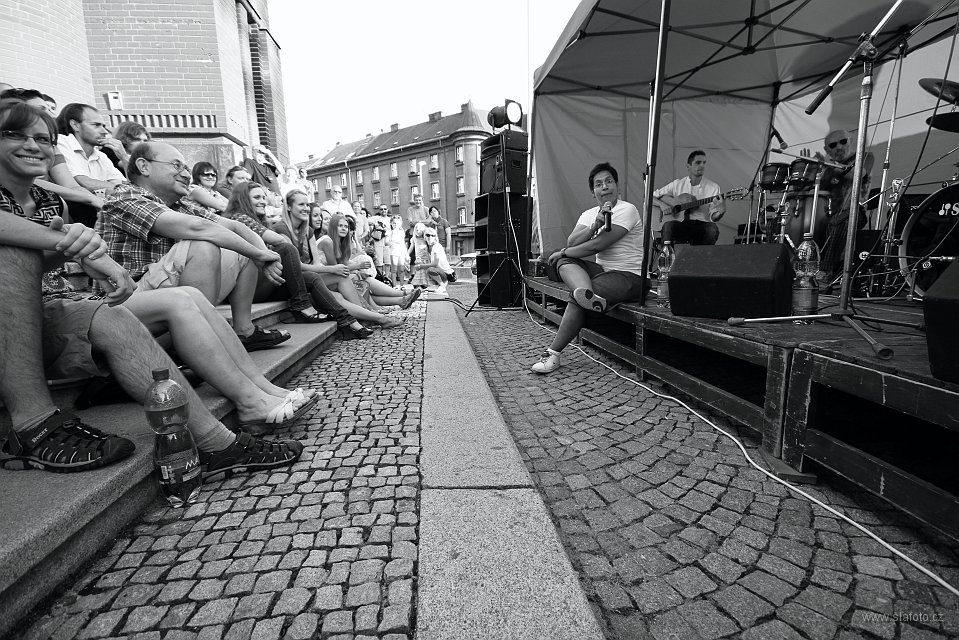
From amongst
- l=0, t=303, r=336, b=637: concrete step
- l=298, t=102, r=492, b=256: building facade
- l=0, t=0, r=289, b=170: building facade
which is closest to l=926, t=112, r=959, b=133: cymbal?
l=0, t=303, r=336, b=637: concrete step

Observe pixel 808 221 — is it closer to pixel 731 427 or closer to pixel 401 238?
pixel 731 427

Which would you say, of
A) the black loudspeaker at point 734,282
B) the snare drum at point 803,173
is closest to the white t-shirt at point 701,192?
the snare drum at point 803,173

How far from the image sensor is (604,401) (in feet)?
8.96

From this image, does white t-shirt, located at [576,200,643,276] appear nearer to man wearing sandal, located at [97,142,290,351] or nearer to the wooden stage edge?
the wooden stage edge

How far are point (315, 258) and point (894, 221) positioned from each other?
227 inches

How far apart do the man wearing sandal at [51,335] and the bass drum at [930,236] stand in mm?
4645

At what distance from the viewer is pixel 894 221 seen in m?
3.61

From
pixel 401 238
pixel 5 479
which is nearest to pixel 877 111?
pixel 5 479

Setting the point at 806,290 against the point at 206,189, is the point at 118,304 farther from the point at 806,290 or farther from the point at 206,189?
the point at 806,290

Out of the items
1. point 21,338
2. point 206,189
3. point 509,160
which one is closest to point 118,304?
point 21,338

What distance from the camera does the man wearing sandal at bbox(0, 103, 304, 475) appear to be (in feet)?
4.66

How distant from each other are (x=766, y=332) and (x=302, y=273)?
4.12 meters

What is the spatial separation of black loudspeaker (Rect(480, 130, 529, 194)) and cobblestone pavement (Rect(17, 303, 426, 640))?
5365 millimetres

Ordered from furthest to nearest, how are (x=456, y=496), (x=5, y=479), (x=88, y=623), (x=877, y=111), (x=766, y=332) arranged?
(x=877, y=111) → (x=766, y=332) → (x=456, y=496) → (x=5, y=479) → (x=88, y=623)
